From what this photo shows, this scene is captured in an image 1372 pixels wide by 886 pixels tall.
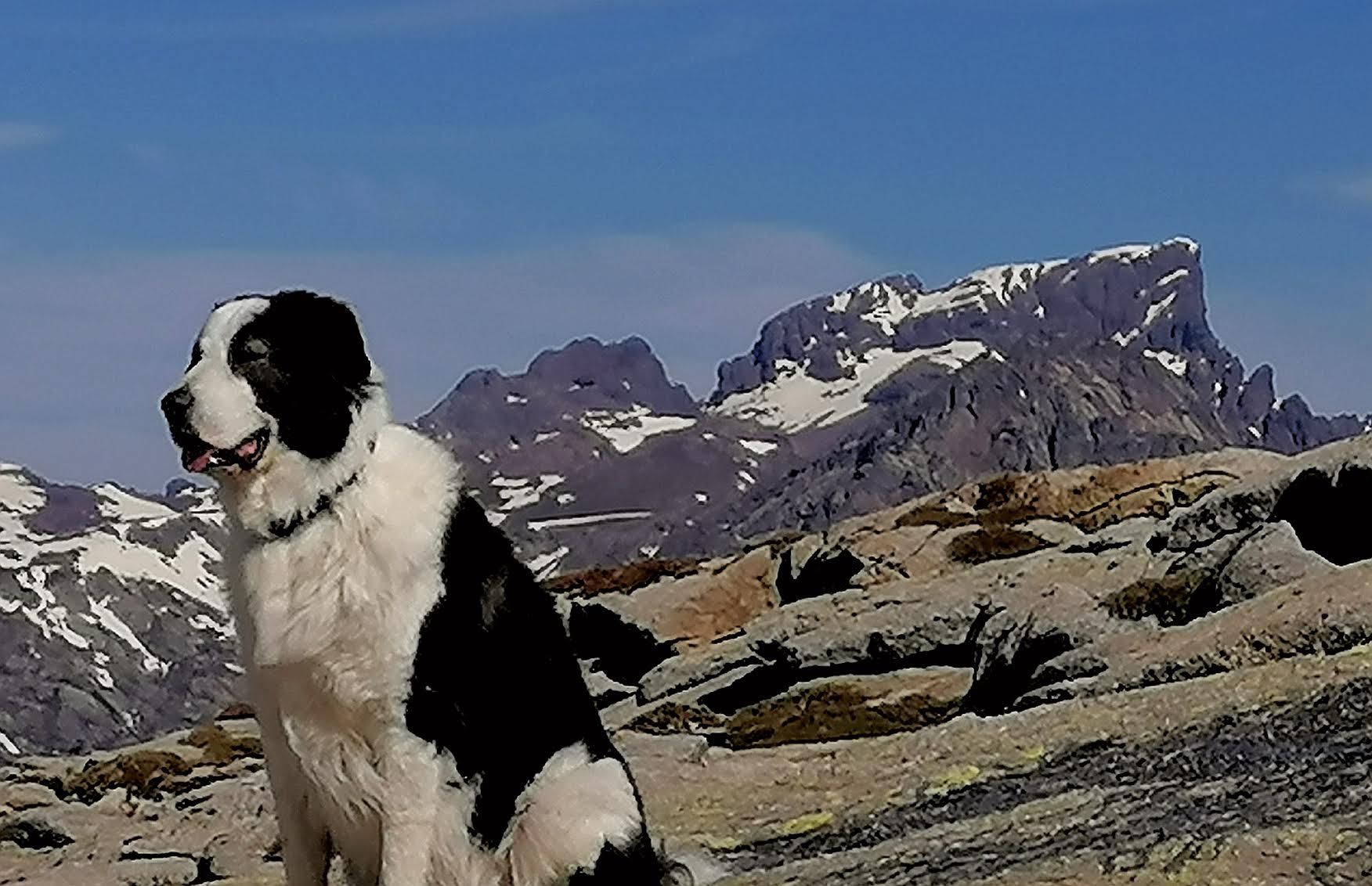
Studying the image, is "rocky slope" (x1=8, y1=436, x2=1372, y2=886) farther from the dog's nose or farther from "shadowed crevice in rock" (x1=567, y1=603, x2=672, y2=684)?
the dog's nose

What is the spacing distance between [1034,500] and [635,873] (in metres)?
36.4

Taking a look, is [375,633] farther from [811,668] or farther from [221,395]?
[811,668]

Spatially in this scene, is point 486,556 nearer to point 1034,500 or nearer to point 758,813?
point 758,813

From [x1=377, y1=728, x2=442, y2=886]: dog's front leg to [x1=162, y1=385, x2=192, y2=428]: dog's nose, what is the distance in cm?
191

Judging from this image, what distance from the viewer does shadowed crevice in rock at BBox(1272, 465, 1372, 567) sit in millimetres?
26594

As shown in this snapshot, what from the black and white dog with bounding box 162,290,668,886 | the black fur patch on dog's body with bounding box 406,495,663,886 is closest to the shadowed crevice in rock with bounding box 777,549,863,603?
the black fur patch on dog's body with bounding box 406,495,663,886

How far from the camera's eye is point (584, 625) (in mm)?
41781

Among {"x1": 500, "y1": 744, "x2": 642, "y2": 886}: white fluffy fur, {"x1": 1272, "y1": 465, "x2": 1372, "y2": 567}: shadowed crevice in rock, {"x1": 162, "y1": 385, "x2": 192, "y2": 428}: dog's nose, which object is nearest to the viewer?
{"x1": 162, "y1": 385, "x2": 192, "y2": 428}: dog's nose

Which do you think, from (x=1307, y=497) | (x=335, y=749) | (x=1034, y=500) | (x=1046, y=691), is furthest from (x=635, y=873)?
(x=1034, y=500)

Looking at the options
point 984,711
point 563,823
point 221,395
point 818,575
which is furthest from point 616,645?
point 221,395

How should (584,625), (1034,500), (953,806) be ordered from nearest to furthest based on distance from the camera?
(953,806) → (584,625) → (1034,500)

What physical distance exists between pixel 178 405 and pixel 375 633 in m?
1.52

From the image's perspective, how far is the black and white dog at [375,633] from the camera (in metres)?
9.84

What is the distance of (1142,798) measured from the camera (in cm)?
1455
